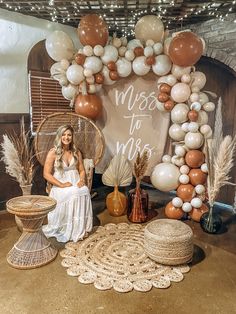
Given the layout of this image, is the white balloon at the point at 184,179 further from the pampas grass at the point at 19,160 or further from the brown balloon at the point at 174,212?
the pampas grass at the point at 19,160

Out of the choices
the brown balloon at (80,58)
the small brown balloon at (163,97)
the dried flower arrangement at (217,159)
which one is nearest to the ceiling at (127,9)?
the brown balloon at (80,58)

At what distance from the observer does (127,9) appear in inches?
137

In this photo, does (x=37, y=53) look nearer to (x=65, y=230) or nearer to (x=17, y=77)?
(x=17, y=77)

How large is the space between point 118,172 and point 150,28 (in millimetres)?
1746

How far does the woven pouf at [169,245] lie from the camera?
7.62ft

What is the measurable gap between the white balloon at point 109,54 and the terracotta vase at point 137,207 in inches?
60.7

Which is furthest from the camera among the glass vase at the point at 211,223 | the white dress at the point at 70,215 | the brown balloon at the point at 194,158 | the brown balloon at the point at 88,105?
the brown balloon at the point at 88,105

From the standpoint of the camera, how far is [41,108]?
3967 millimetres

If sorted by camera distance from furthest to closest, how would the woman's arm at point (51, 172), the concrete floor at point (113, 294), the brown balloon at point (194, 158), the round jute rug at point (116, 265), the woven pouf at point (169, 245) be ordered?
1. the brown balloon at point (194, 158)
2. the woman's arm at point (51, 172)
3. the woven pouf at point (169, 245)
4. the round jute rug at point (116, 265)
5. the concrete floor at point (113, 294)

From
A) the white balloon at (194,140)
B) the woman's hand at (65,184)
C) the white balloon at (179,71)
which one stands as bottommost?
the woman's hand at (65,184)

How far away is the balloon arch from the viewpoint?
10.5ft

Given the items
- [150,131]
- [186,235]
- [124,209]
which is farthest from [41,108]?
[186,235]

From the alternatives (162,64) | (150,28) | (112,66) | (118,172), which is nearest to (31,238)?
(118,172)

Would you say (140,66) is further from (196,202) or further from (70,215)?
(70,215)
